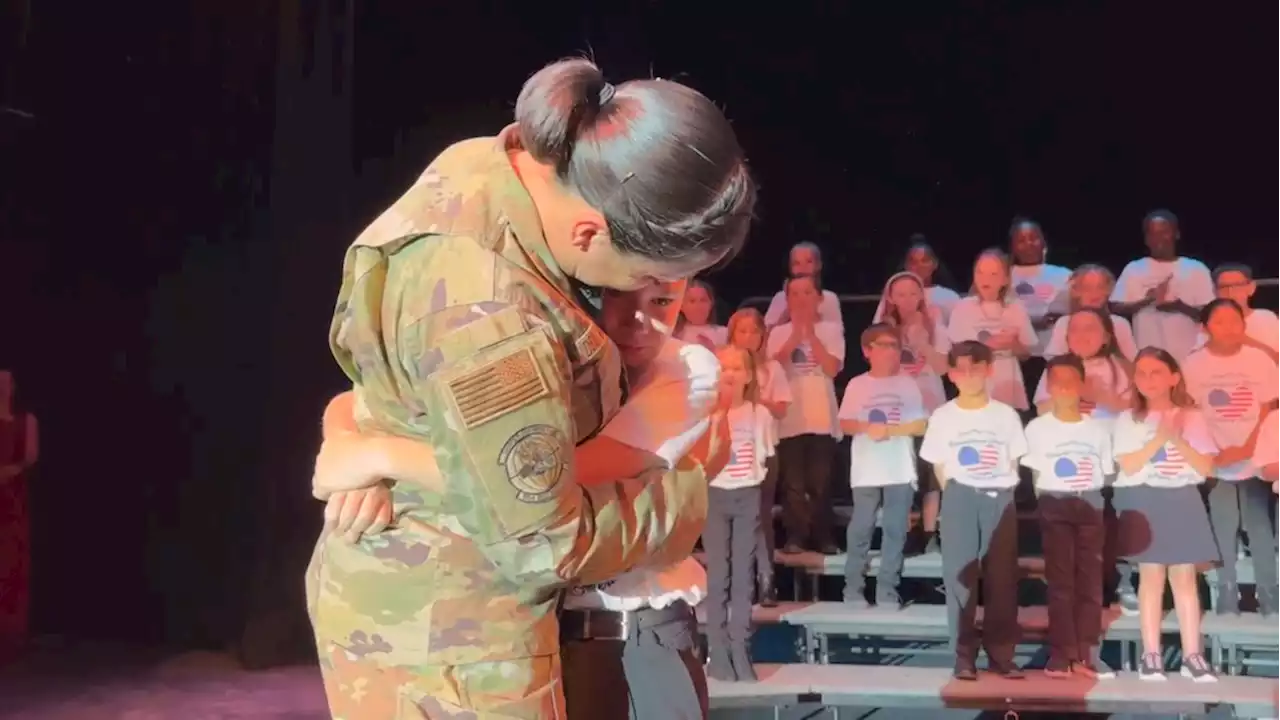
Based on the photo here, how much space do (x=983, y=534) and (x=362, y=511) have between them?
2.94 meters

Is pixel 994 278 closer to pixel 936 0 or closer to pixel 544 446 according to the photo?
pixel 936 0

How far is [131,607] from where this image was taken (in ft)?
15.1

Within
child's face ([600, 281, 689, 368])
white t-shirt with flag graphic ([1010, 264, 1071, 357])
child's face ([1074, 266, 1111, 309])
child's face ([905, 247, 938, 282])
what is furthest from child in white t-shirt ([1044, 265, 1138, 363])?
child's face ([600, 281, 689, 368])

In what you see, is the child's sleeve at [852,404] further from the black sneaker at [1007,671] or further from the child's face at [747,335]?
the black sneaker at [1007,671]

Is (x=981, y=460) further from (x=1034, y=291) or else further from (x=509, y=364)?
(x=509, y=364)

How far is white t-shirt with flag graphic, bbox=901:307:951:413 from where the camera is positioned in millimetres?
4363

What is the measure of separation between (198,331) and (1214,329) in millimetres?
3536

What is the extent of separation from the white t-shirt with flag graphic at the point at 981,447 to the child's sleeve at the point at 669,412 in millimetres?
2683

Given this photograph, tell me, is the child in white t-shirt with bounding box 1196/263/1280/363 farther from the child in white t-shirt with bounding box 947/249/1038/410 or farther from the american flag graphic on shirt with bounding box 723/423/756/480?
the american flag graphic on shirt with bounding box 723/423/756/480

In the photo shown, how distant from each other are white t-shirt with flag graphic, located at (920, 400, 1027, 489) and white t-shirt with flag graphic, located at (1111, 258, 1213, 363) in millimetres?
964

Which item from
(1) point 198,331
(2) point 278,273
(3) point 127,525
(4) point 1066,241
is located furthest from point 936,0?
(3) point 127,525

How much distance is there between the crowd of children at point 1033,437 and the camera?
11.8 ft

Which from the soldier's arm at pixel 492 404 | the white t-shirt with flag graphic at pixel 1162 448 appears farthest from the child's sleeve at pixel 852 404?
the soldier's arm at pixel 492 404

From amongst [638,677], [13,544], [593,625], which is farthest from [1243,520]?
[13,544]
